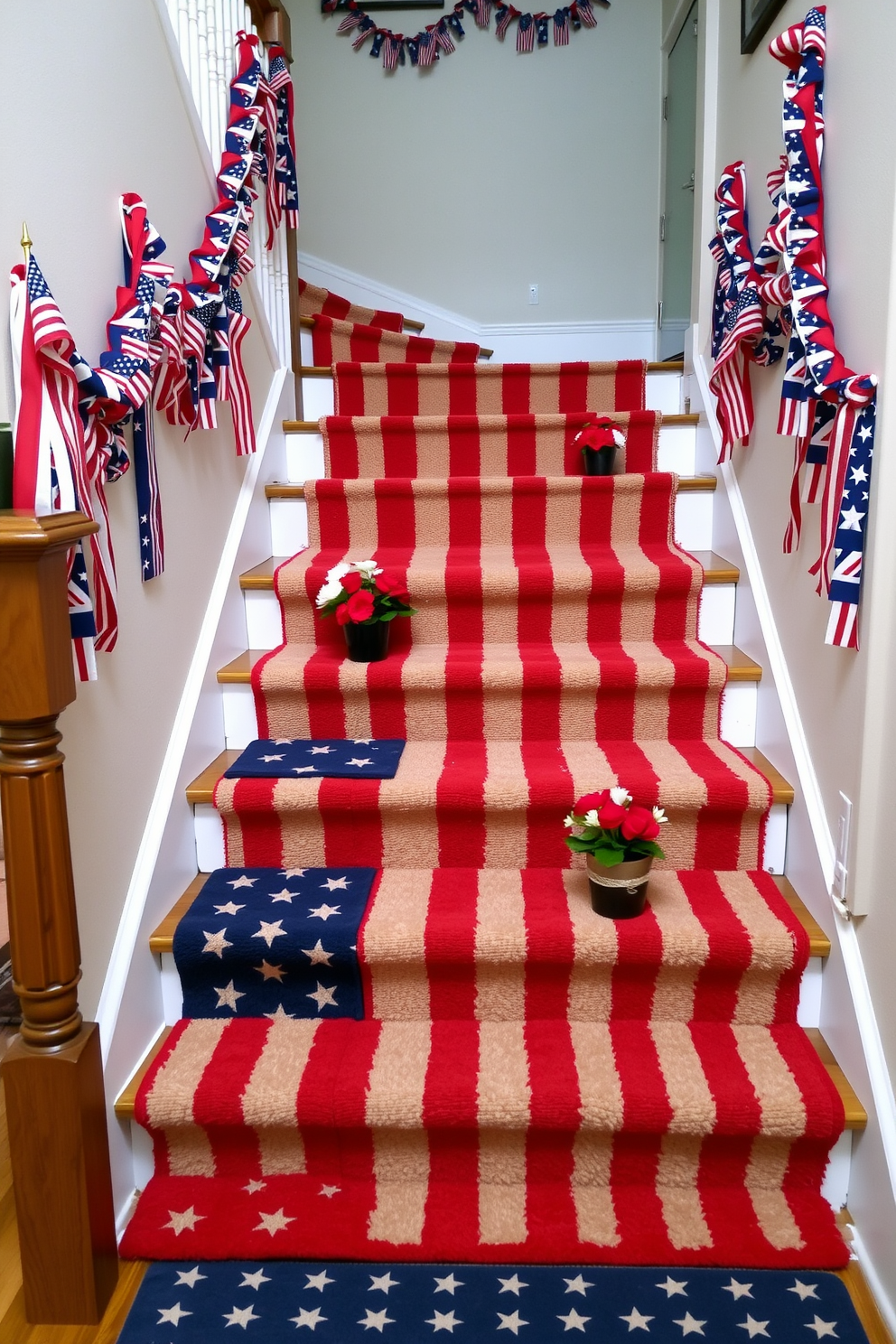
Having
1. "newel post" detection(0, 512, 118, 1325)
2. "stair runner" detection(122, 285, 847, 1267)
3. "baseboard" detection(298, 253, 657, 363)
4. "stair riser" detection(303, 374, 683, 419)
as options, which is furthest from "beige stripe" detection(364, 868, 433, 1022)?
"baseboard" detection(298, 253, 657, 363)

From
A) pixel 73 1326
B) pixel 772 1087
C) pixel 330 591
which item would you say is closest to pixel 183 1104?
pixel 73 1326

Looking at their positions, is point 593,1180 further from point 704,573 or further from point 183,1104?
point 704,573

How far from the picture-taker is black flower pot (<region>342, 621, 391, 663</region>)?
201cm

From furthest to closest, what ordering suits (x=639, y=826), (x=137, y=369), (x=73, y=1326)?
1. (x=639, y=826)
2. (x=137, y=369)
3. (x=73, y=1326)

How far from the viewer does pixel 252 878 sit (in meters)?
1.79

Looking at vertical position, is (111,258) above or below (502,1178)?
above

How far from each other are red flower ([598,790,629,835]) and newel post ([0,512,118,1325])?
798 mm

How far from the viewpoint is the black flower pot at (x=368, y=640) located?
2010 millimetres

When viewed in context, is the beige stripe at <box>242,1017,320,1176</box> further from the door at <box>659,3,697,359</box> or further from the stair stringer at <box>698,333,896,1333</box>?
the door at <box>659,3,697,359</box>

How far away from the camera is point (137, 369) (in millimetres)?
1413

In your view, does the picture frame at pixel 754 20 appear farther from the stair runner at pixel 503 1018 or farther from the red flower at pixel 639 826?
the red flower at pixel 639 826

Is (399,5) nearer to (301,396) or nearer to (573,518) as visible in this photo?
(301,396)

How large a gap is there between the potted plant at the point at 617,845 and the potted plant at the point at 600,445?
3.50 feet

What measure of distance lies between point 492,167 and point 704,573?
2873mm
